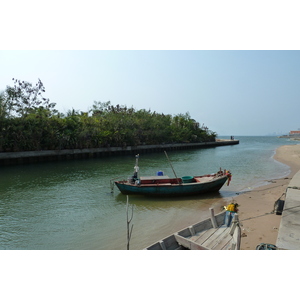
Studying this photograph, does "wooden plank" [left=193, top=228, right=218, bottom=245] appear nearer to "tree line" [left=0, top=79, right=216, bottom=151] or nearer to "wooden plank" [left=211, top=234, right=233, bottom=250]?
"wooden plank" [left=211, top=234, right=233, bottom=250]

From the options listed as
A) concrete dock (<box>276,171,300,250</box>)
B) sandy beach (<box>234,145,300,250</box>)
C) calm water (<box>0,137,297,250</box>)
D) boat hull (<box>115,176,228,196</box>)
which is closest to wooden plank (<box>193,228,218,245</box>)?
sandy beach (<box>234,145,300,250</box>)

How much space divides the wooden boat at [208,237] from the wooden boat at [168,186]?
19.9ft

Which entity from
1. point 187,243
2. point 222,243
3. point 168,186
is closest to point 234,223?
point 222,243

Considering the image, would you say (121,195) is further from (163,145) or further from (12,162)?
(163,145)

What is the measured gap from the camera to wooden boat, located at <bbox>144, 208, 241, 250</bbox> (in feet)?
21.7

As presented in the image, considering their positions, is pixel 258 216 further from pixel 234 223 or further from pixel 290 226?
pixel 234 223

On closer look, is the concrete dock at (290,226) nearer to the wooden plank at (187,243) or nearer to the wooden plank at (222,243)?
the wooden plank at (222,243)

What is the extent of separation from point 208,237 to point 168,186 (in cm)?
704

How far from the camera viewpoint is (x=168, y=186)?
14602 mm

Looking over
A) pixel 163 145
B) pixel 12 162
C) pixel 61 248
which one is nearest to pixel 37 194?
pixel 61 248

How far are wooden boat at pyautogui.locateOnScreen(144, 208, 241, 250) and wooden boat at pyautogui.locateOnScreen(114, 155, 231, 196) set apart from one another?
6.05 m

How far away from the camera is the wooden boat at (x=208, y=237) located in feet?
21.7

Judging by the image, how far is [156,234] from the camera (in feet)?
32.0

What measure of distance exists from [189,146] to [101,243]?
58.5 metres
